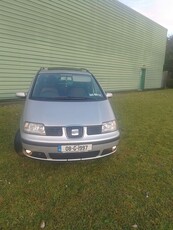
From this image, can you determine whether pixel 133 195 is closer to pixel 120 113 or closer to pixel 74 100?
pixel 74 100

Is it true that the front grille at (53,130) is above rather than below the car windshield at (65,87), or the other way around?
below

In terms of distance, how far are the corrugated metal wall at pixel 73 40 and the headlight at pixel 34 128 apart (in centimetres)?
595

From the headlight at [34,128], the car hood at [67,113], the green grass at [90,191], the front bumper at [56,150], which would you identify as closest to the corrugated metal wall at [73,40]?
the green grass at [90,191]

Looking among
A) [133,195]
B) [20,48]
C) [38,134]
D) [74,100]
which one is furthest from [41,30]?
[133,195]

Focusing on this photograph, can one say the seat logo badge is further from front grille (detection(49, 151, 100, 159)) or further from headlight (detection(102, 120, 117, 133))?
headlight (detection(102, 120, 117, 133))

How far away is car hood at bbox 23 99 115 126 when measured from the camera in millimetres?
3356

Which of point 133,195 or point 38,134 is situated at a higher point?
point 38,134

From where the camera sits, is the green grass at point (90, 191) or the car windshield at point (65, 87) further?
the car windshield at point (65, 87)

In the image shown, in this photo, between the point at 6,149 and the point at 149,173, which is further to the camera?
the point at 6,149

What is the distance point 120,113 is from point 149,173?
4.86m

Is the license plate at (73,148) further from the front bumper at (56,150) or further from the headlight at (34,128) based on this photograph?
the headlight at (34,128)

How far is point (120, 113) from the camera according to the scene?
8.48 metres

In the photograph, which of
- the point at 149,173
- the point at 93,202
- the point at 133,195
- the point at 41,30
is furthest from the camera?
the point at 41,30

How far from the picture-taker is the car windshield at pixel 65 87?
4140mm
